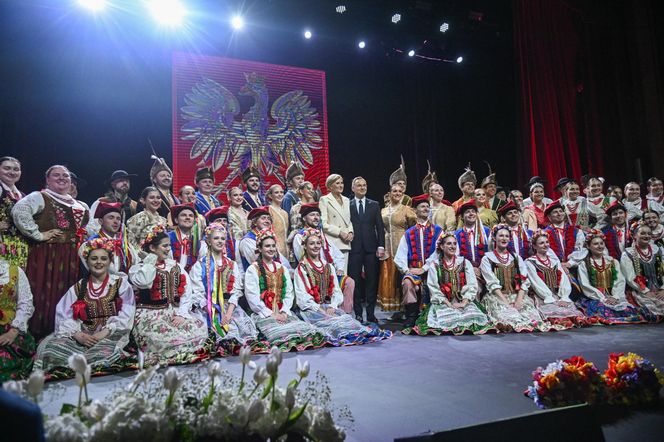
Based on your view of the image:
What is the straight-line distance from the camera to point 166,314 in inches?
169

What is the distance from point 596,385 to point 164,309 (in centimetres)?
337

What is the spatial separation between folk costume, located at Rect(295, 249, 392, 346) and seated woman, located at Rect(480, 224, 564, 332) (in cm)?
121

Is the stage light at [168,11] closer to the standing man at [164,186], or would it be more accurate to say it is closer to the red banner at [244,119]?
the red banner at [244,119]

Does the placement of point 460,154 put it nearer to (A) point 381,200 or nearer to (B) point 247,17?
(A) point 381,200

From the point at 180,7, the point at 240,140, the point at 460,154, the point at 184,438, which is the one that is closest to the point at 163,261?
the point at 184,438

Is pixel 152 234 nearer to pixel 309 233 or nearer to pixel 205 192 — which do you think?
pixel 309 233

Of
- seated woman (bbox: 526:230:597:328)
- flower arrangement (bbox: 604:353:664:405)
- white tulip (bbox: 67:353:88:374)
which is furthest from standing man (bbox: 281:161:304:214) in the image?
white tulip (bbox: 67:353:88:374)

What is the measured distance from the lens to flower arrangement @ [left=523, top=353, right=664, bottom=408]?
2.61 m

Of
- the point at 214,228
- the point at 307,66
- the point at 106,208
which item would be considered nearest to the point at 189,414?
the point at 214,228

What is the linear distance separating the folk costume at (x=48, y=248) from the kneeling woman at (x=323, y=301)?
213cm

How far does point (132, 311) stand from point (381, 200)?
685 cm

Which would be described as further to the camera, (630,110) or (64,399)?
(630,110)

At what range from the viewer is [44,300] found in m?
4.31

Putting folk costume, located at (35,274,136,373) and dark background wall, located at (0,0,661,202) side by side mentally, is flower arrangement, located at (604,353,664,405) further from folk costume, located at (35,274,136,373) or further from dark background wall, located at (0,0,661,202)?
dark background wall, located at (0,0,661,202)
